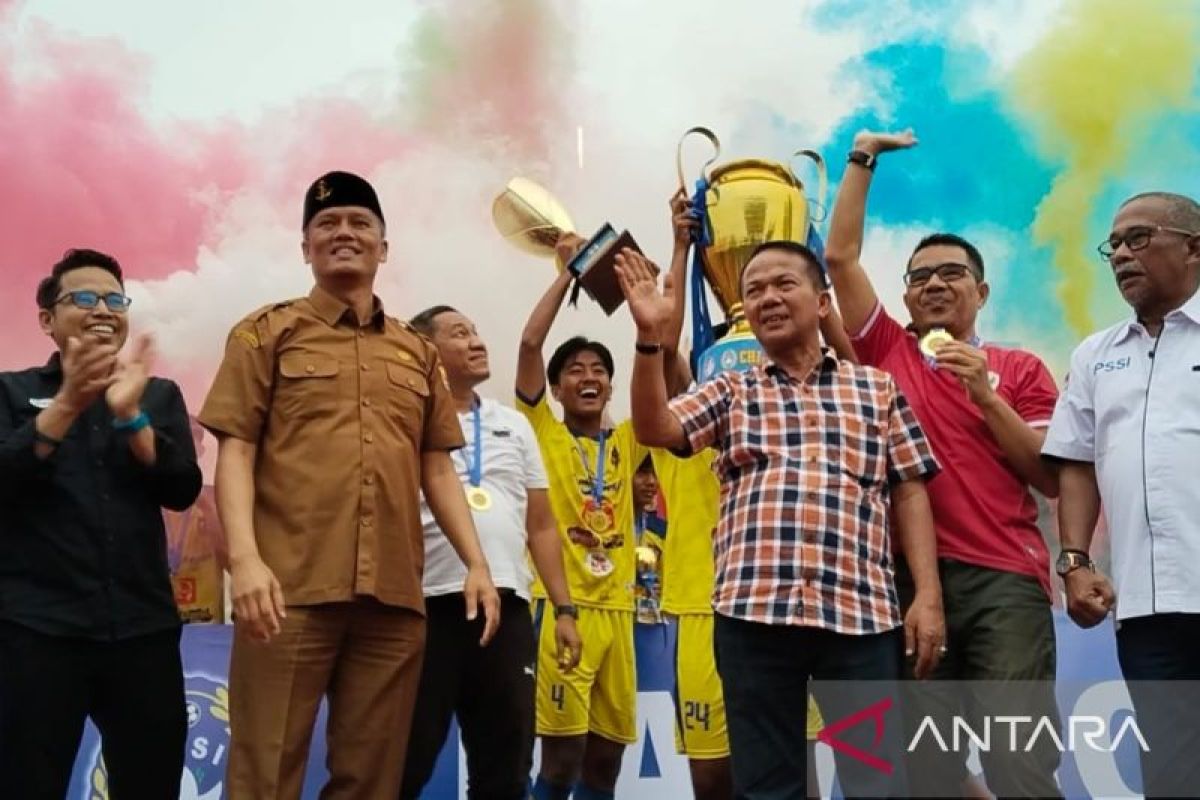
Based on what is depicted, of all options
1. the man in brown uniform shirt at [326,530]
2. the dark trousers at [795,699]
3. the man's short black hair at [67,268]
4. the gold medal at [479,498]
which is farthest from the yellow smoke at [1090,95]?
the man's short black hair at [67,268]

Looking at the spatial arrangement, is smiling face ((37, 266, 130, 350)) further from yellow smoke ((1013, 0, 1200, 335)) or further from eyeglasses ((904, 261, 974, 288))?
yellow smoke ((1013, 0, 1200, 335))

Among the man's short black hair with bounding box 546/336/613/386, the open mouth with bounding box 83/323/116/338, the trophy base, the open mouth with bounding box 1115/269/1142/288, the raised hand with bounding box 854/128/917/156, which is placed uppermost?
the raised hand with bounding box 854/128/917/156

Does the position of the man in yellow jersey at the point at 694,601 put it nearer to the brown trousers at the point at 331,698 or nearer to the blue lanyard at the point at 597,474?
the blue lanyard at the point at 597,474

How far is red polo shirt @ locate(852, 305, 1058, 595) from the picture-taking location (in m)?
2.98

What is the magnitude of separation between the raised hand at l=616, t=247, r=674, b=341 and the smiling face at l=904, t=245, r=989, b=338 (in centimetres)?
71

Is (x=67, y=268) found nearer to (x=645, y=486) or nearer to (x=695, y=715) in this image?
(x=695, y=715)

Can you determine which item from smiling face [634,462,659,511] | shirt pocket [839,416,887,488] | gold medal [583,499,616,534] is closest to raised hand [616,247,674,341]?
shirt pocket [839,416,887,488]

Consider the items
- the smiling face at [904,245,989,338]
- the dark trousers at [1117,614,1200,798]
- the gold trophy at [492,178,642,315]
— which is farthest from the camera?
the gold trophy at [492,178,642,315]

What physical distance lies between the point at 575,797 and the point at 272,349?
6.97 ft

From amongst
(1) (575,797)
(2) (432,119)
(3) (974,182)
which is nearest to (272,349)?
(1) (575,797)

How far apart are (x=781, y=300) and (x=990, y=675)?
35.0 inches

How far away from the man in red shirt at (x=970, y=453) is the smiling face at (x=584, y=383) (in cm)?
138

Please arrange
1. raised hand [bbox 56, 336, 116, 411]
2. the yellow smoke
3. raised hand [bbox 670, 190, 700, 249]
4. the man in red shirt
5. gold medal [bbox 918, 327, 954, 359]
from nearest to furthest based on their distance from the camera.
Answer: raised hand [bbox 56, 336, 116, 411]
the man in red shirt
gold medal [bbox 918, 327, 954, 359]
raised hand [bbox 670, 190, 700, 249]
the yellow smoke

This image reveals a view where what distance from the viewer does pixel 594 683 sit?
4.39 metres
